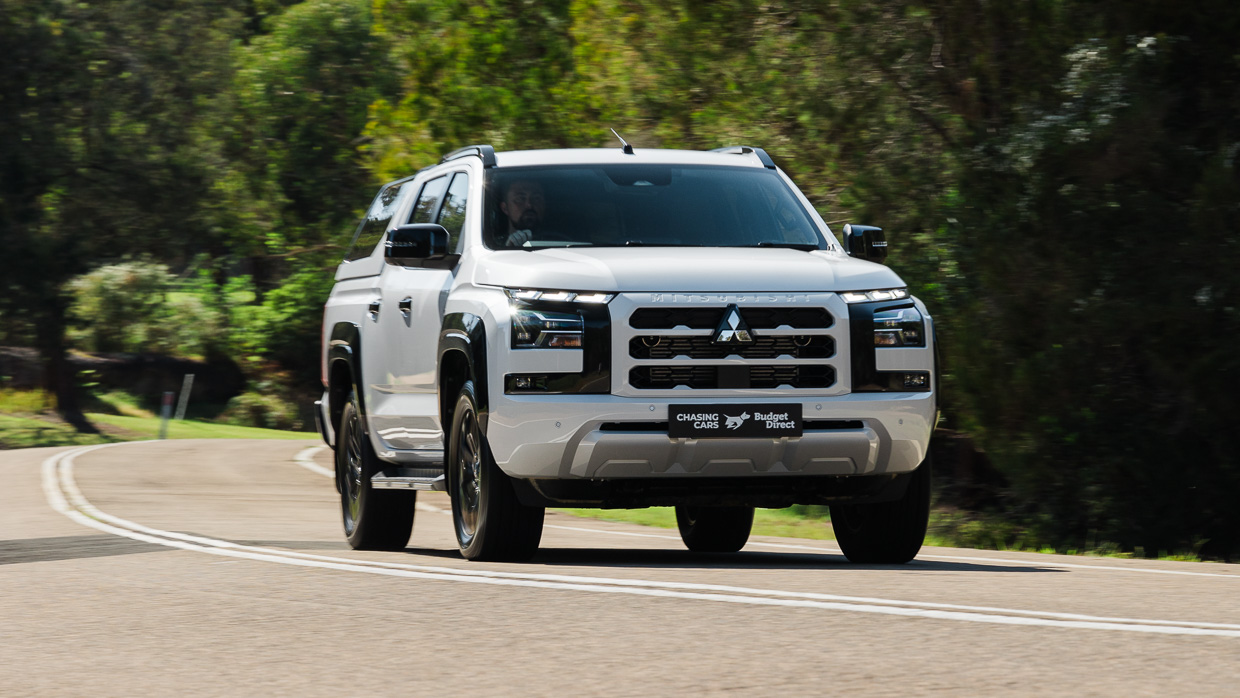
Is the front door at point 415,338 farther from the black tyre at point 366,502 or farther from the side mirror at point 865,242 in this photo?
the side mirror at point 865,242

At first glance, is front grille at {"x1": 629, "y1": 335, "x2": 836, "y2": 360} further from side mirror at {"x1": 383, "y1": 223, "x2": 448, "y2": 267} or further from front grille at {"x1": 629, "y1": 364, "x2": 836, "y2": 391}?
side mirror at {"x1": 383, "y1": 223, "x2": 448, "y2": 267}

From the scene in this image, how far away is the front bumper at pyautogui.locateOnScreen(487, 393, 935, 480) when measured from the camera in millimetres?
8336

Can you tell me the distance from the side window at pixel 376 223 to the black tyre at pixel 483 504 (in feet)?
8.24

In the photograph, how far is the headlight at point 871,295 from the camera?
862 cm

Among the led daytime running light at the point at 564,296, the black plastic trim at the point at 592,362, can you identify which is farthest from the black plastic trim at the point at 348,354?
the black plastic trim at the point at 592,362

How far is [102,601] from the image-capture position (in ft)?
25.3

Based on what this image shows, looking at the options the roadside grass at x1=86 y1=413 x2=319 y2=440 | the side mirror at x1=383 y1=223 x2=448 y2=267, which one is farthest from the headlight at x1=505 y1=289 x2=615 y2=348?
the roadside grass at x1=86 y1=413 x2=319 y2=440

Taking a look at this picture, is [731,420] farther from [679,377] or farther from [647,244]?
[647,244]

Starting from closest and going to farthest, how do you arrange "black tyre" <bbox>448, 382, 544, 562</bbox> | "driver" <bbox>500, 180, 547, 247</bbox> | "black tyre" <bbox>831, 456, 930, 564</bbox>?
"black tyre" <bbox>448, 382, 544, 562</bbox> → "black tyre" <bbox>831, 456, 930, 564</bbox> → "driver" <bbox>500, 180, 547, 247</bbox>

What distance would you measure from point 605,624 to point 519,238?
134 inches

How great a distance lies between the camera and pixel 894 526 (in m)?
9.24

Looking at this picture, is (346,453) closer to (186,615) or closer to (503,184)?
(503,184)

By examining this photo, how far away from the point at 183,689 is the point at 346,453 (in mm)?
6511

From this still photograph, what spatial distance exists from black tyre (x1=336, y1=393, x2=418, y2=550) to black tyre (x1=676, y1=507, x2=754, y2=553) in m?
1.95
